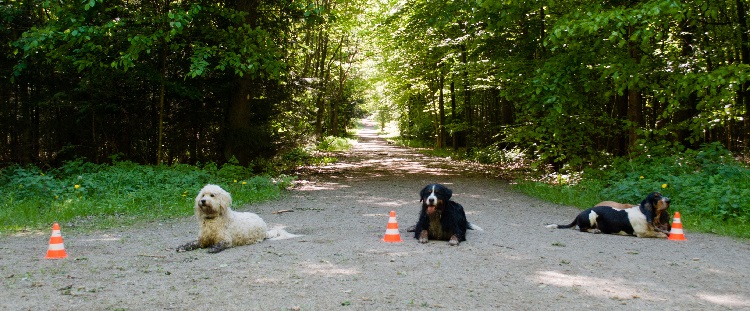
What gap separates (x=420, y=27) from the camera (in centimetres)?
1803

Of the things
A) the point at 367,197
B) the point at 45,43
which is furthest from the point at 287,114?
the point at 45,43

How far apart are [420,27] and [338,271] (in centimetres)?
1378

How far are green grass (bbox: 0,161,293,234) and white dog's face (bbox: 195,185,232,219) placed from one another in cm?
306

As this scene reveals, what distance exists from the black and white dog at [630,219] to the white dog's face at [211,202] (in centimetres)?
546

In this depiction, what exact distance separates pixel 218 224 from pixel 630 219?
19.7 feet

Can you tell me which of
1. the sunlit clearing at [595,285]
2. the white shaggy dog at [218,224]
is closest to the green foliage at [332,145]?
the white shaggy dog at [218,224]

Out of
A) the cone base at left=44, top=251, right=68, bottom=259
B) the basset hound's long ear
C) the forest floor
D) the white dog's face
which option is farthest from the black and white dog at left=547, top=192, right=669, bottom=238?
the cone base at left=44, top=251, right=68, bottom=259

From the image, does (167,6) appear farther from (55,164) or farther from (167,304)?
(167,304)

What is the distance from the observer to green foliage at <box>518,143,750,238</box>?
29.5 feet

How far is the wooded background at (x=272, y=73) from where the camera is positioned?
39.1ft

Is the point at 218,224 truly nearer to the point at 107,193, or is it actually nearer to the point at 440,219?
the point at 440,219

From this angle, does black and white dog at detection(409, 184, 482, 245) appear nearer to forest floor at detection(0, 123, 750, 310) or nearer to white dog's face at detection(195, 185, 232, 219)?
forest floor at detection(0, 123, 750, 310)

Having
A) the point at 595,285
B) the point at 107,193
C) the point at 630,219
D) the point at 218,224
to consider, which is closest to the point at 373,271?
the point at 595,285

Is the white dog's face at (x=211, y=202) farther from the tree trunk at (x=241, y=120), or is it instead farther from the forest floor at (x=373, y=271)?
the tree trunk at (x=241, y=120)
